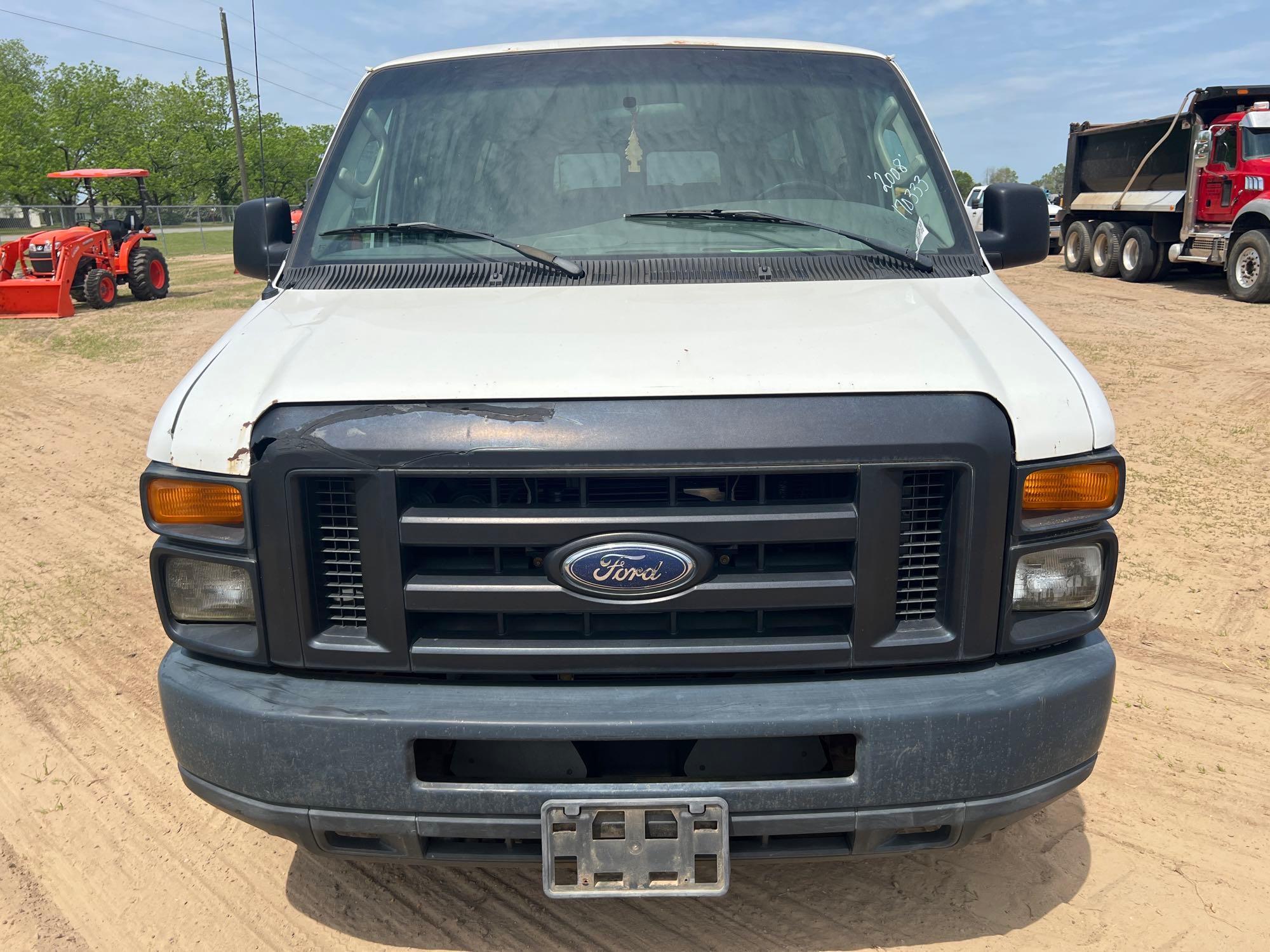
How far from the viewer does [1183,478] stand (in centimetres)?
720

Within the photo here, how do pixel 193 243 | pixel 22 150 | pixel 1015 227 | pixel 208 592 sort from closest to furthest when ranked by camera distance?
pixel 208 592
pixel 1015 227
pixel 193 243
pixel 22 150

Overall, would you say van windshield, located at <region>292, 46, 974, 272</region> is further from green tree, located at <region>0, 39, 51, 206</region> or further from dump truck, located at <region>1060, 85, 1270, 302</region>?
green tree, located at <region>0, 39, 51, 206</region>

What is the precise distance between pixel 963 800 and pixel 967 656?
32 cm

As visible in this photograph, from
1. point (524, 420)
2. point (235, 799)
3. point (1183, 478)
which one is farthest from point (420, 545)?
point (1183, 478)

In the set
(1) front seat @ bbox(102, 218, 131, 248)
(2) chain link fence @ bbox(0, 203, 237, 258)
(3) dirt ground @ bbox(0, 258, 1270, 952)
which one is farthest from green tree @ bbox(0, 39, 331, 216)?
(3) dirt ground @ bbox(0, 258, 1270, 952)

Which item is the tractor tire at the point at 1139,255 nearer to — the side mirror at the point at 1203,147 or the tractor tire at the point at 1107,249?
the tractor tire at the point at 1107,249

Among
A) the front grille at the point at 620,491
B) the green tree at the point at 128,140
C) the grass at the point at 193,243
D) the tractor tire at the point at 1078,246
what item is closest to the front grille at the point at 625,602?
the front grille at the point at 620,491

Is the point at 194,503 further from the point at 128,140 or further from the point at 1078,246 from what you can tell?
the point at 128,140

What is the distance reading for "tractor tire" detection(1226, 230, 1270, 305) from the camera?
15.8 meters

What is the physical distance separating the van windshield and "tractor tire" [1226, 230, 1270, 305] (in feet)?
49.0

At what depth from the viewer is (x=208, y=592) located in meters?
2.49

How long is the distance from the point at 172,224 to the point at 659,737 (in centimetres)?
4341

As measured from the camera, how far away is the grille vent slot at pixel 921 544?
92.4 inches

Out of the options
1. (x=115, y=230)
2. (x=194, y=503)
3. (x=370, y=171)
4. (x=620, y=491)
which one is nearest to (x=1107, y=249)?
(x=115, y=230)
